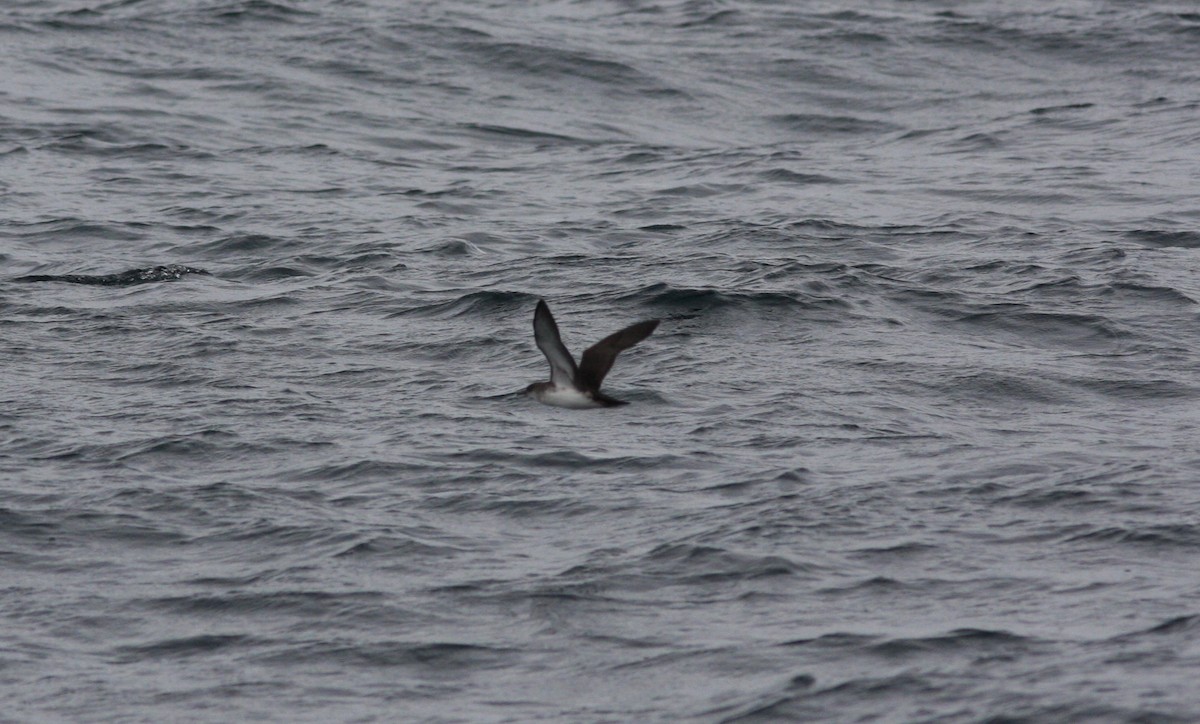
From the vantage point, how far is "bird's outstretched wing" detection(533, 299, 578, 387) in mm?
8867

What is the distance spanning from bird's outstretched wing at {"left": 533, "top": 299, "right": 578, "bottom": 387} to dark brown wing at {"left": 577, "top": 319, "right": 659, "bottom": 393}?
7 centimetres

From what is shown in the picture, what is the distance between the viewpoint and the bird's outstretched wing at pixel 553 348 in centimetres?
887

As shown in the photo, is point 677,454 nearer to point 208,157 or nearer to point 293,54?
point 208,157

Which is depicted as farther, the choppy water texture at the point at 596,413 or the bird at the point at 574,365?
the bird at the point at 574,365

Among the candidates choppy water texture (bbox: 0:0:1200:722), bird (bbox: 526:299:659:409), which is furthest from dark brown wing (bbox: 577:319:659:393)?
choppy water texture (bbox: 0:0:1200:722)

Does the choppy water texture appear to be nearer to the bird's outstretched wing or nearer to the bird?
the bird

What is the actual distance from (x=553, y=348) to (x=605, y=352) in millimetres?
285

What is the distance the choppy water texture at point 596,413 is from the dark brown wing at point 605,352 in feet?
2.46

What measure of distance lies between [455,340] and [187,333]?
205 centimetres

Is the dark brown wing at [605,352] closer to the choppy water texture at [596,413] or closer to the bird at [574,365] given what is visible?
the bird at [574,365]

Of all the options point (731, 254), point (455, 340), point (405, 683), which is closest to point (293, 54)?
point (731, 254)

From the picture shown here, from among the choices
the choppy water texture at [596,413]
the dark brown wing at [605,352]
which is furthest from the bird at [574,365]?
the choppy water texture at [596,413]

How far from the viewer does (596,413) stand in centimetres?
1122

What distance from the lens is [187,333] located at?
12844 mm
